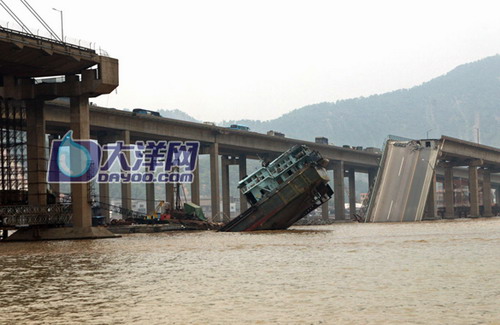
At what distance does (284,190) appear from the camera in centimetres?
Answer: 8450

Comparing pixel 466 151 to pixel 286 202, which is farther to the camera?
pixel 466 151

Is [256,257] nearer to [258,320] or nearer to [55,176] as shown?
[258,320]

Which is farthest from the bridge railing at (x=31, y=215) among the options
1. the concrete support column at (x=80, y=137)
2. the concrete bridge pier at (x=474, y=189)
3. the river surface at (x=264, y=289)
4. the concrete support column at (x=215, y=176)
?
the concrete bridge pier at (x=474, y=189)

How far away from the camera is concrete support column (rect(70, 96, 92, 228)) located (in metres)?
Result: 75.1

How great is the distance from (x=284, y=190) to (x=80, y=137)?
22.1 meters

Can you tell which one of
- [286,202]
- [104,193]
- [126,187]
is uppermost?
[126,187]

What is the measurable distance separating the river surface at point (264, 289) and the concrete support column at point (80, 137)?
33.4 meters

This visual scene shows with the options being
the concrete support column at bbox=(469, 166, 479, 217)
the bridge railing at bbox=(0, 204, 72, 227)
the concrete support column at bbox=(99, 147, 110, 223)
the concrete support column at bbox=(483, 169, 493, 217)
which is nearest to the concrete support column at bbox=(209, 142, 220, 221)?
the concrete support column at bbox=(99, 147, 110, 223)

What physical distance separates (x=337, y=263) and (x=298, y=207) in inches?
2042

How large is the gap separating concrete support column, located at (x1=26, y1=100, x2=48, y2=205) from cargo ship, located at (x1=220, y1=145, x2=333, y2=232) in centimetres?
2174

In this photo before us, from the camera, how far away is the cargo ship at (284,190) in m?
84.7

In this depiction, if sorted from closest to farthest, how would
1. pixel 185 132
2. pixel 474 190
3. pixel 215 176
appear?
pixel 185 132 → pixel 215 176 → pixel 474 190

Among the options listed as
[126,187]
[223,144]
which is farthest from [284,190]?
[223,144]

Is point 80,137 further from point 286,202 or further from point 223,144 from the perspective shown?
point 223,144
